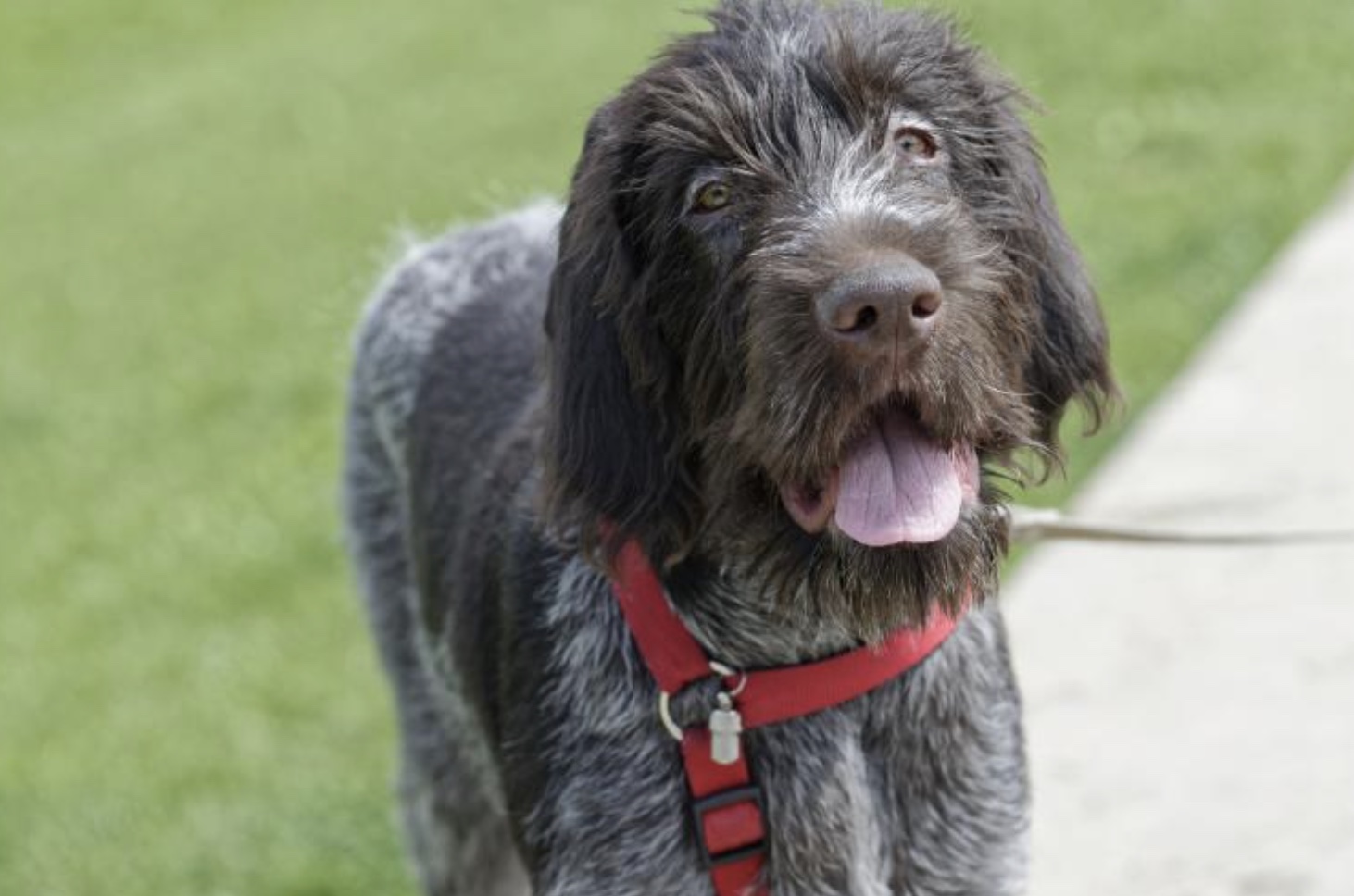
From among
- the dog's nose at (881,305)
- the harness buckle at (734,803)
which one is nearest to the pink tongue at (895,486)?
the dog's nose at (881,305)

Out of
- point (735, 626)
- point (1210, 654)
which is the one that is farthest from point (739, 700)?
point (1210, 654)

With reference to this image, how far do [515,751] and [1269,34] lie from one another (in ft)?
32.3

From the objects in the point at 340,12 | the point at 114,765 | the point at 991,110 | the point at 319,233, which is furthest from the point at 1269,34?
the point at 340,12

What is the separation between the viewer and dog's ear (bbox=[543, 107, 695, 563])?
3428mm

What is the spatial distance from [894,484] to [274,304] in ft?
32.4

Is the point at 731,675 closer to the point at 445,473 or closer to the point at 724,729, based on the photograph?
the point at 724,729

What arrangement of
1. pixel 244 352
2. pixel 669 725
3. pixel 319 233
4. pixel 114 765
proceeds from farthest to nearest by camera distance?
pixel 319 233 → pixel 244 352 → pixel 114 765 → pixel 669 725

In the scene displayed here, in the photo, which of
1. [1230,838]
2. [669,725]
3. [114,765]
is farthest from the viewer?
[114,765]

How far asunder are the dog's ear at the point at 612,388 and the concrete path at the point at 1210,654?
6.27 feet

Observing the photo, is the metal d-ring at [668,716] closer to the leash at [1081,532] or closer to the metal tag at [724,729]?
the metal tag at [724,729]

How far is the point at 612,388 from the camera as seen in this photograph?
11.3 feet

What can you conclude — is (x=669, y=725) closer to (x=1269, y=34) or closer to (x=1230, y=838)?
(x=1230, y=838)

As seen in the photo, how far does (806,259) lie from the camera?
311cm

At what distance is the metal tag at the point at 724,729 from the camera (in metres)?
3.49
